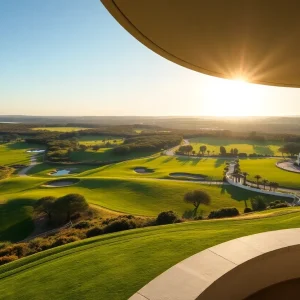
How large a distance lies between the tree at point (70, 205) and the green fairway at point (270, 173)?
108 feet

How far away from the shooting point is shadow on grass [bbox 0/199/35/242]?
27.9 m

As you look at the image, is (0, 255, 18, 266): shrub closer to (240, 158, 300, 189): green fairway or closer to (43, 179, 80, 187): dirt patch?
(43, 179, 80, 187): dirt patch

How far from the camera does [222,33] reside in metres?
2.81

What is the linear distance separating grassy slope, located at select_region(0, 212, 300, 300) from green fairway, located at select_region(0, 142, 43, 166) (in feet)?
241

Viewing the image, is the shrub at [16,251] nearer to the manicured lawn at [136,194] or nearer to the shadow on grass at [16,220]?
the shadow on grass at [16,220]

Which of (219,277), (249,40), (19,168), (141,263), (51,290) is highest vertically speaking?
(249,40)

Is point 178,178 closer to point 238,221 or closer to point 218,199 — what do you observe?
point 218,199

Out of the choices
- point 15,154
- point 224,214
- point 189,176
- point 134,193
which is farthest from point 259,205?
point 15,154

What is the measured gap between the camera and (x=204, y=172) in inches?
2265

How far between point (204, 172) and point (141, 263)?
50472 millimetres

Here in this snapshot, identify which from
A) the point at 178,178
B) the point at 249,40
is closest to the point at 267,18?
the point at 249,40

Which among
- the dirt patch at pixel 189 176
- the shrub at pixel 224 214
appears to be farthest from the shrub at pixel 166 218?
the dirt patch at pixel 189 176

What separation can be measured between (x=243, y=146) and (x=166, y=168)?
49.1 m

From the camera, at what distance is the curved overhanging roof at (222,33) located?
94.4 inches
